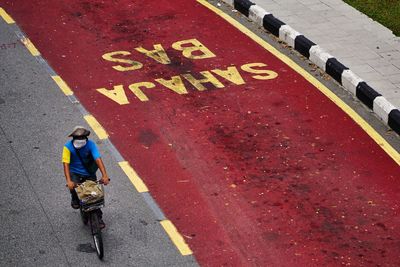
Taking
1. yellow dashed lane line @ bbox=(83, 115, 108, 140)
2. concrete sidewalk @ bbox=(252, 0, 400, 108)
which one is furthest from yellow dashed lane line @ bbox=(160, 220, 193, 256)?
concrete sidewalk @ bbox=(252, 0, 400, 108)

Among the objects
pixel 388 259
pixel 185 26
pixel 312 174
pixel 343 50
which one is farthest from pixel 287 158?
pixel 185 26

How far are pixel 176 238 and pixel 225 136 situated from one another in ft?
7.85

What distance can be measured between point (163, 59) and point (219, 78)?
3.56 ft

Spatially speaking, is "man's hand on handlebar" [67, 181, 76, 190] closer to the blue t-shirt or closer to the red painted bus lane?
the blue t-shirt

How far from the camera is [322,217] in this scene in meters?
10.8

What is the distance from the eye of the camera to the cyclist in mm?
10195

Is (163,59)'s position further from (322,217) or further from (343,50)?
(322,217)

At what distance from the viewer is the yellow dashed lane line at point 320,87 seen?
1229cm

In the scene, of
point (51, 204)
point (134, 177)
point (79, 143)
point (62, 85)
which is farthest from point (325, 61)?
point (79, 143)

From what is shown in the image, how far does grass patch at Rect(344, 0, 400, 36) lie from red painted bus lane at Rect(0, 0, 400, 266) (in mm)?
2225

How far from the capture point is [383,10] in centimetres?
1630

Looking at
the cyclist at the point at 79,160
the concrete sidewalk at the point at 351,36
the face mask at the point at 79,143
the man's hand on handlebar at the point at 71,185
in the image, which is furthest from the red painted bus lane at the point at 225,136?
the face mask at the point at 79,143

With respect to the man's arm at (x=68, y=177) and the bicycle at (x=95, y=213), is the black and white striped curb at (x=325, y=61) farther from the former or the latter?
the man's arm at (x=68, y=177)

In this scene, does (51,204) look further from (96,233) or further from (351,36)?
(351,36)
